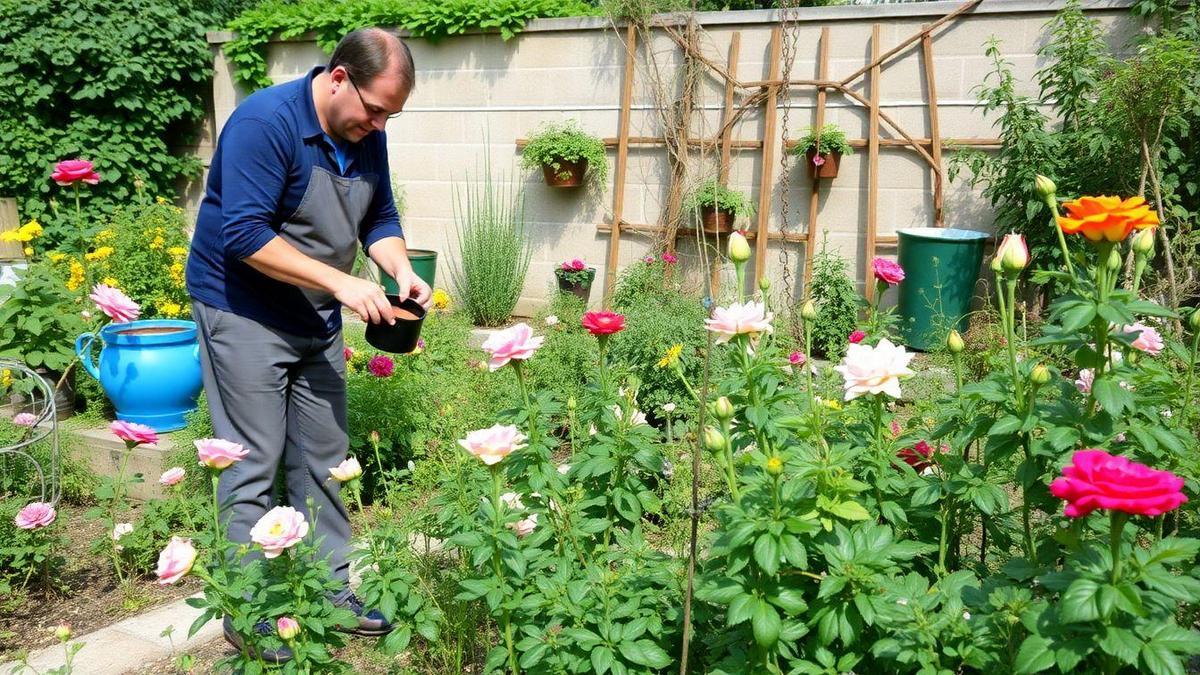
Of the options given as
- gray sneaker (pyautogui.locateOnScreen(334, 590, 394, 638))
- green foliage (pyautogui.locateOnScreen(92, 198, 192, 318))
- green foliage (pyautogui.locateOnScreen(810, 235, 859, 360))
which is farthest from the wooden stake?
gray sneaker (pyautogui.locateOnScreen(334, 590, 394, 638))

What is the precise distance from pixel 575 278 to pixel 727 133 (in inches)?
53.2

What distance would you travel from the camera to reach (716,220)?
18.1ft

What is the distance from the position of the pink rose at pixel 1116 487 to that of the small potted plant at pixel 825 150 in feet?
14.5

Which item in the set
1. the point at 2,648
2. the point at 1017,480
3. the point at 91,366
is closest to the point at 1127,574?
the point at 1017,480

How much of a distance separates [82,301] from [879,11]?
4.54 meters

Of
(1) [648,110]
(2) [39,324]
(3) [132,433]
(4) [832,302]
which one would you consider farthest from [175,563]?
(1) [648,110]

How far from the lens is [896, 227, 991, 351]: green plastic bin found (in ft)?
15.6

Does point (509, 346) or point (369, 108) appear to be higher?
point (369, 108)

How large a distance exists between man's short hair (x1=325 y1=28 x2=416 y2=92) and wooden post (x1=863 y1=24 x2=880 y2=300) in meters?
3.76

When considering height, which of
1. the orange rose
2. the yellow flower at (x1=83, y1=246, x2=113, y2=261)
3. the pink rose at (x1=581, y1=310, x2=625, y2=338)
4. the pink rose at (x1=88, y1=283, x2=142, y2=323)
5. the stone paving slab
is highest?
the orange rose

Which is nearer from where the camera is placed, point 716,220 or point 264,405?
point 264,405

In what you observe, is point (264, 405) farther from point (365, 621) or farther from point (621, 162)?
point (621, 162)

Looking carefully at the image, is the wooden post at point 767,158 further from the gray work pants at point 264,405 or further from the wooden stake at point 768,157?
the gray work pants at point 264,405

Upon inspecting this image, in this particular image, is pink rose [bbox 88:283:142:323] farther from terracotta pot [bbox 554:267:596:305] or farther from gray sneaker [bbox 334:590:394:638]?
terracotta pot [bbox 554:267:596:305]
